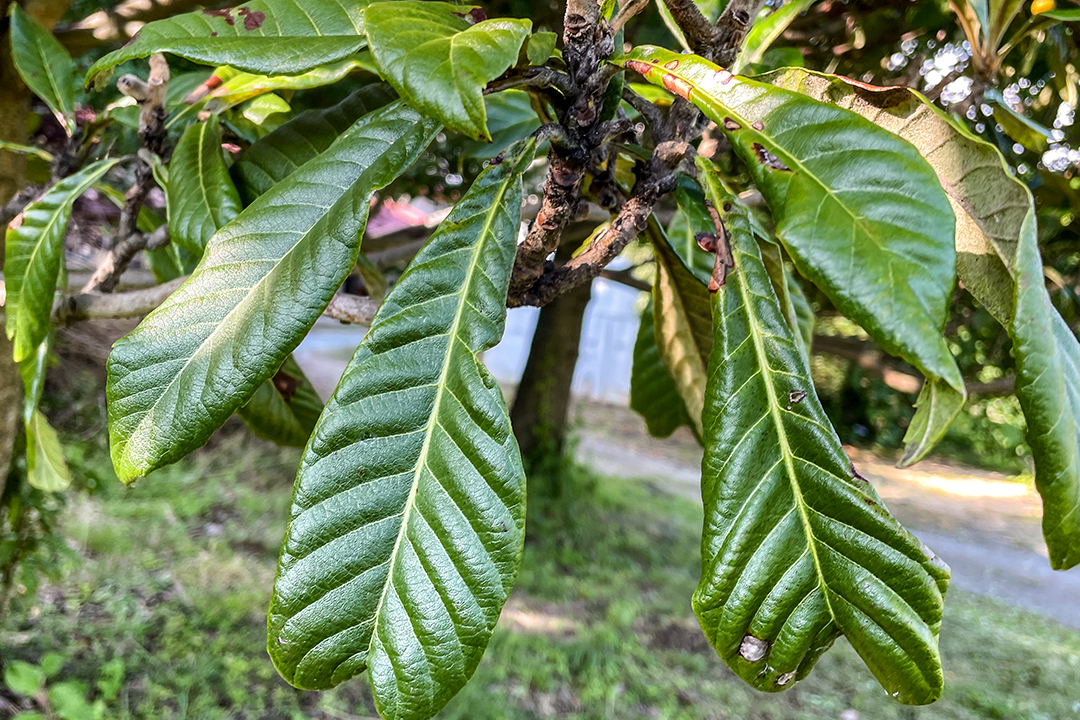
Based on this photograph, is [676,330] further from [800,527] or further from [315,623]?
[315,623]

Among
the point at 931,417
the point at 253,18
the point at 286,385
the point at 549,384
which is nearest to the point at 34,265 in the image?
the point at 286,385

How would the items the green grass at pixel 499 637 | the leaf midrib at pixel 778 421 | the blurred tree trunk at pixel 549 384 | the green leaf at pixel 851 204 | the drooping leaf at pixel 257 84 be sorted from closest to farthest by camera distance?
the green leaf at pixel 851 204 → the leaf midrib at pixel 778 421 → the drooping leaf at pixel 257 84 → the green grass at pixel 499 637 → the blurred tree trunk at pixel 549 384

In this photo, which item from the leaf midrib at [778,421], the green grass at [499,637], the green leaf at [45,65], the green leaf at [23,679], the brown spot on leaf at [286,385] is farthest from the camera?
the green grass at [499,637]

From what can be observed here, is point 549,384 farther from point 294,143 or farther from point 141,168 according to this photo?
point 294,143

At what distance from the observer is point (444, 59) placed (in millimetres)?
406

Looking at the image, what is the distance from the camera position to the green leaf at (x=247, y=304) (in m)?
0.50

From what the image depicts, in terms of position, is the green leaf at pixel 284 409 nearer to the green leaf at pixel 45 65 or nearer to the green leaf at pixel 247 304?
the green leaf at pixel 247 304

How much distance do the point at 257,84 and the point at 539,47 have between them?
0.40m

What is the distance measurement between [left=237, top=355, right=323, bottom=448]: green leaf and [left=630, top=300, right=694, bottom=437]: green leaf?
0.44m

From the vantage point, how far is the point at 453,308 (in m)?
0.52

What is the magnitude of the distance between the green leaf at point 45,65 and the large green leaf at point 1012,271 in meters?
1.04

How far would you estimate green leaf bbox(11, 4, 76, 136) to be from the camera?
1005mm

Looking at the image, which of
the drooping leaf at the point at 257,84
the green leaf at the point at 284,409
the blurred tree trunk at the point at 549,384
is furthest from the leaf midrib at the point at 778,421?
the blurred tree trunk at the point at 549,384

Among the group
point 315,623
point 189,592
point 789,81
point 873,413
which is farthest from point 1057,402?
point 873,413
